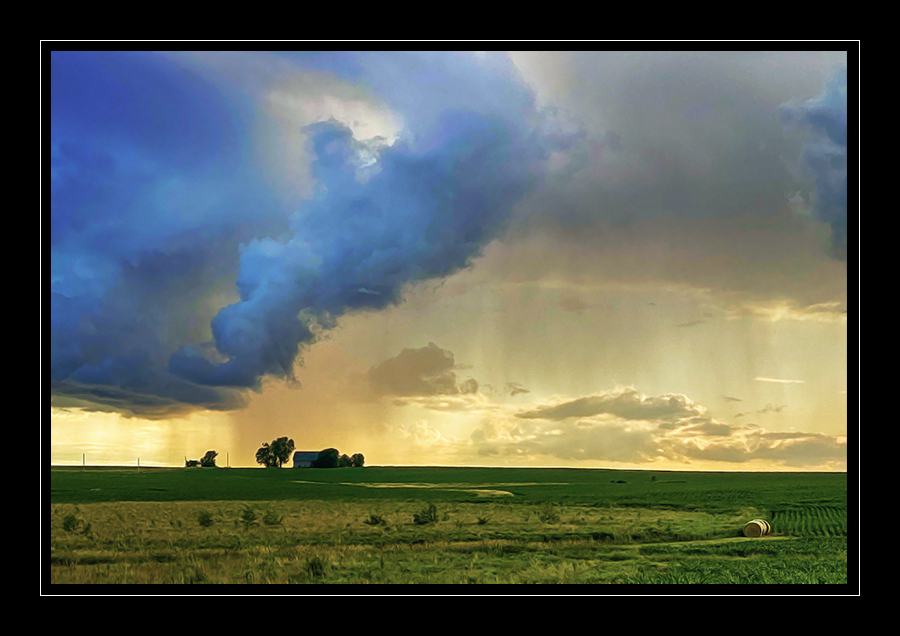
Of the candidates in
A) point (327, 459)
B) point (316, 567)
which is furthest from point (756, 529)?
point (327, 459)

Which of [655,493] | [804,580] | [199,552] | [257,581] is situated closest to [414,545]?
[257,581]

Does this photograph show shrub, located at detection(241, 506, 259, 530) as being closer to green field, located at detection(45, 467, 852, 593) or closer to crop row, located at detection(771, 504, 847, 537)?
green field, located at detection(45, 467, 852, 593)

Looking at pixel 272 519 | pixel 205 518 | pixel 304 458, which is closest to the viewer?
pixel 205 518

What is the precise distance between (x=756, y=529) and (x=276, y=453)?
12473mm

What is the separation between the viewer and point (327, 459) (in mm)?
17203

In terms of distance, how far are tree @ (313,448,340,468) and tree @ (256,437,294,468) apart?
2.76ft

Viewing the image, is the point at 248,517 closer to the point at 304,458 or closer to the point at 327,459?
the point at 304,458

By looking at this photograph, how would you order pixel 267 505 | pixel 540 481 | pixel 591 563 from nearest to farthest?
pixel 591 563, pixel 267 505, pixel 540 481

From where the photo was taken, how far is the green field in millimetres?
13117

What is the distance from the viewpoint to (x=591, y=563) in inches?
531
